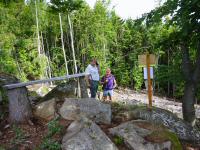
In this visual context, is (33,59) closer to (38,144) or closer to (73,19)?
(73,19)

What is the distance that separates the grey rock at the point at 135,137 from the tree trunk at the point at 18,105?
1615mm

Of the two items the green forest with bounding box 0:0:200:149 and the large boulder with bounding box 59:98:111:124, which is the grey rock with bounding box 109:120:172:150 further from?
the green forest with bounding box 0:0:200:149

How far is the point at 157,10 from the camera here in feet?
28.4

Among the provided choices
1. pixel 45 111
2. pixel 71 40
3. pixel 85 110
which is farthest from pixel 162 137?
pixel 71 40

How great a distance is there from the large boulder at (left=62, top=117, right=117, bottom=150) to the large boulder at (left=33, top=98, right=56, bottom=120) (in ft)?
2.57

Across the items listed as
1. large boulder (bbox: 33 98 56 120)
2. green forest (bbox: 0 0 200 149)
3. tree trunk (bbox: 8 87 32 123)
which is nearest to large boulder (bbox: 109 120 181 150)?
large boulder (bbox: 33 98 56 120)

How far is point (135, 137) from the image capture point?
5660 millimetres

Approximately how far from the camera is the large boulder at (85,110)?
6320mm

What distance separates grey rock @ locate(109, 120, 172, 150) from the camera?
18.0 feet

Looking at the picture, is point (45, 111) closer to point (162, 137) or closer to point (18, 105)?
point (18, 105)

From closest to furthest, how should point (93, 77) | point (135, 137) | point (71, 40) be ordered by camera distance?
1. point (135, 137)
2. point (93, 77)
3. point (71, 40)

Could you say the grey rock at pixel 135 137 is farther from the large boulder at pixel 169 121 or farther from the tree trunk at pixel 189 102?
the tree trunk at pixel 189 102

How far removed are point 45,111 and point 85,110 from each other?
31.1 inches

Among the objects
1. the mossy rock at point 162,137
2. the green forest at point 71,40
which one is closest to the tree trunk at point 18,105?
the mossy rock at point 162,137
